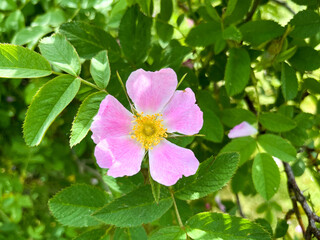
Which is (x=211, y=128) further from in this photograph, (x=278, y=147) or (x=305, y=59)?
(x=305, y=59)

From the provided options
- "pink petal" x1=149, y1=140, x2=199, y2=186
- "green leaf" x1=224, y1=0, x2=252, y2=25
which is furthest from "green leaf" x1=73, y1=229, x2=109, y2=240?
"green leaf" x1=224, y1=0, x2=252, y2=25

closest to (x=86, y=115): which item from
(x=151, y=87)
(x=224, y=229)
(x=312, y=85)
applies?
(x=151, y=87)

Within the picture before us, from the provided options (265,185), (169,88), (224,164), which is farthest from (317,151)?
(169,88)

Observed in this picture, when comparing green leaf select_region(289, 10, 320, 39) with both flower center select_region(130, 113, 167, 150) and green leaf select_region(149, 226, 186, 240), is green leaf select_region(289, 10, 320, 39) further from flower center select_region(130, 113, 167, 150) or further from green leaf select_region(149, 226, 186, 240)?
green leaf select_region(149, 226, 186, 240)

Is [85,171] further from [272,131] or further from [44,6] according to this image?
[272,131]

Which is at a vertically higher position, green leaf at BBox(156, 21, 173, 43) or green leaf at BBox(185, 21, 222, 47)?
green leaf at BBox(185, 21, 222, 47)

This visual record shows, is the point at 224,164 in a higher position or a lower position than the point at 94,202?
higher

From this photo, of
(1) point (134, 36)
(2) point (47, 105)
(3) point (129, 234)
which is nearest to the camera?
(2) point (47, 105)
